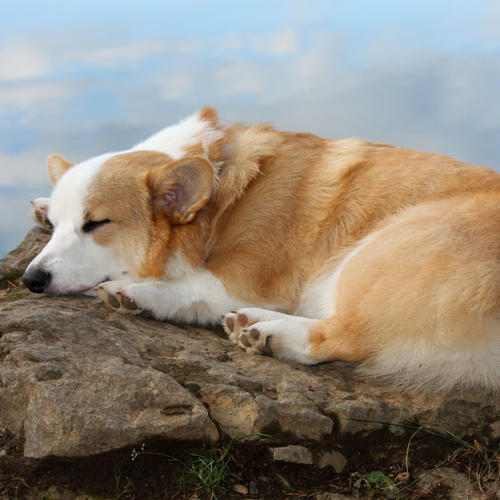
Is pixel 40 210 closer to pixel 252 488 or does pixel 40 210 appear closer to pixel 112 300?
pixel 112 300

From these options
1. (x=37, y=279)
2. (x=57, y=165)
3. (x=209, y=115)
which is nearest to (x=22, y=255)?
(x=57, y=165)

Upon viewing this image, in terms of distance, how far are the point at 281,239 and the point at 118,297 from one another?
1.15m

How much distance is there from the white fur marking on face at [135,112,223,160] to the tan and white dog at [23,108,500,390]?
0.02m

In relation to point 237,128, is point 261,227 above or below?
below

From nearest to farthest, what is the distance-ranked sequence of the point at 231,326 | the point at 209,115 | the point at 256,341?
the point at 256,341 → the point at 231,326 → the point at 209,115

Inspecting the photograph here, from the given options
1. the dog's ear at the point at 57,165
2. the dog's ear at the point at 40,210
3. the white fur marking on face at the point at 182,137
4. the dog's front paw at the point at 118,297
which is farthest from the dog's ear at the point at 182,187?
the dog's ear at the point at 40,210

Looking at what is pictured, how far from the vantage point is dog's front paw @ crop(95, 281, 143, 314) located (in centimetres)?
389

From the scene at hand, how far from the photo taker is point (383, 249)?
12.0 ft

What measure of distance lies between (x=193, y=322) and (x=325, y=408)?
128 cm

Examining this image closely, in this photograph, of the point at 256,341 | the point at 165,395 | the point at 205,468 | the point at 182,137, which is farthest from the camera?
the point at 182,137

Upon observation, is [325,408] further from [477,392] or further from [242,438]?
[477,392]

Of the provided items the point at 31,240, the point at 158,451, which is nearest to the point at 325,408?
the point at 158,451

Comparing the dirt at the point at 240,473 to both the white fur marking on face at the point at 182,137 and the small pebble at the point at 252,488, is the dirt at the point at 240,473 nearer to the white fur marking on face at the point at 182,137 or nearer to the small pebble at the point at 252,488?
the small pebble at the point at 252,488

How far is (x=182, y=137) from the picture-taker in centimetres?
448
